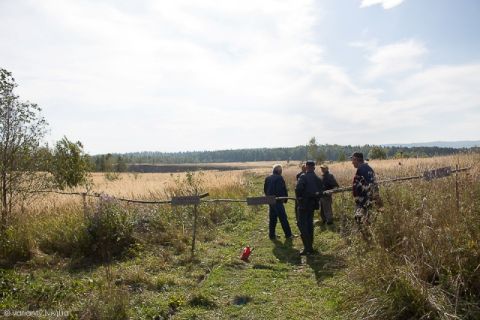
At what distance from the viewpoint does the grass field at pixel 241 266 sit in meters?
4.39

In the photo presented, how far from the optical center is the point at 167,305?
5441mm

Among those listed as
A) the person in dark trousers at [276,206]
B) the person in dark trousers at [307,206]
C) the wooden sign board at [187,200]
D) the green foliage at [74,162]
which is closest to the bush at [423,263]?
the person in dark trousers at [307,206]

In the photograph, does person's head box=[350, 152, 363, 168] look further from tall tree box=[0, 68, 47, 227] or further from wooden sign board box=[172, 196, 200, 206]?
tall tree box=[0, 68, 47, 227]

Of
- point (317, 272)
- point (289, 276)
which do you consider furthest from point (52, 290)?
point (317, 272)

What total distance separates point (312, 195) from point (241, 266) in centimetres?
239

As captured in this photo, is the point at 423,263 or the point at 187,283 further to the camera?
the point at 187,283

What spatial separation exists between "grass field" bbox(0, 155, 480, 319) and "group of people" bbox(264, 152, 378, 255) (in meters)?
0.38

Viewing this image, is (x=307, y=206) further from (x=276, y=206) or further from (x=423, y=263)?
(x=423, y=263)

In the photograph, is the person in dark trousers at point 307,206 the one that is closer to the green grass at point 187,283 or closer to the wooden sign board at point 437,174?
the green grass at point 187,283

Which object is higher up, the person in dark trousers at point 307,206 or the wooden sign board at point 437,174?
the wooden sign board at point 437,174

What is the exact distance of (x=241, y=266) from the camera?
754 centimetres

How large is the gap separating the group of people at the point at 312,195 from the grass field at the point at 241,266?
1.25 ft

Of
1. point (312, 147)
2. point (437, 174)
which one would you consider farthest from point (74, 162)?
point (312, 147)

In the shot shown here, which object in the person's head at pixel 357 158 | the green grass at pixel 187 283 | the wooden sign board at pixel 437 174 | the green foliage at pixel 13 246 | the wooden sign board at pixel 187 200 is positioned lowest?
the green grass at pixel 187 283
